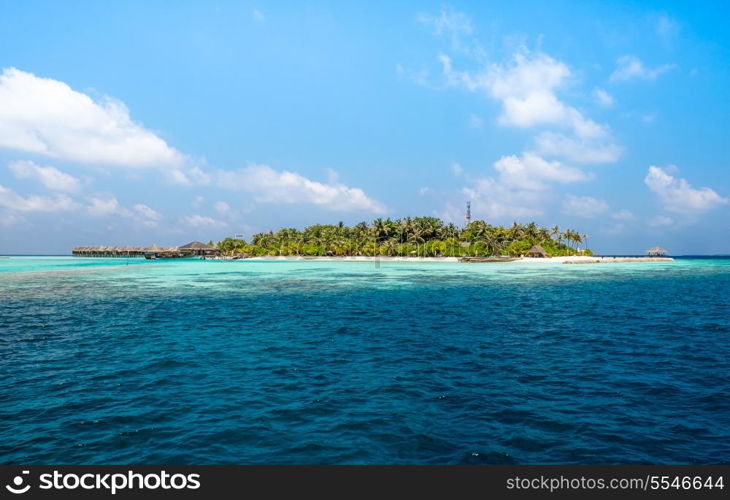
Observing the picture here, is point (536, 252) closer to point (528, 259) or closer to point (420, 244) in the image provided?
point (528, 259)

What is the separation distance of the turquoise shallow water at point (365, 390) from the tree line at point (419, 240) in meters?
118

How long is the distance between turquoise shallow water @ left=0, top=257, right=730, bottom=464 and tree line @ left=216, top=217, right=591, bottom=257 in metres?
118

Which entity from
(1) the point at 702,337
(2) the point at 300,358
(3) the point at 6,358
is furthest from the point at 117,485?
(1) the point at 702,337

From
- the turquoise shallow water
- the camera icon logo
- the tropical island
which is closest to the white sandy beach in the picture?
the tropical island

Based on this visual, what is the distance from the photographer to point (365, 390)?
1291 cm

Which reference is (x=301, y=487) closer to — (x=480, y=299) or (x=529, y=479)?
(x=529, y=479)

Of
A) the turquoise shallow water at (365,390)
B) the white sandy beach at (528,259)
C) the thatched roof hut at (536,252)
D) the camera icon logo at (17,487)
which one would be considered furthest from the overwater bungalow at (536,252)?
the camera icon logo at (17,487)

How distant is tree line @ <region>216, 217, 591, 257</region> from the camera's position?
5625 inches

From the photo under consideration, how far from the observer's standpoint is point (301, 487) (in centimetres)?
663

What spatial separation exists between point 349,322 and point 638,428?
17.8 m

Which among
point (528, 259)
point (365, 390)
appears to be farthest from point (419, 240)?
point (365, 390)

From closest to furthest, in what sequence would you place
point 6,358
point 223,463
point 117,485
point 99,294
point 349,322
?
1. point 117,485
2. point 223,463
3. point 6,358
4. point 349,322
5. point 99,294

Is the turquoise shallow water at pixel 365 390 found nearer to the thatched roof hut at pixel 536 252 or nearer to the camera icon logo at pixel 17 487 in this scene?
the camera icon logo at pixel 17 487

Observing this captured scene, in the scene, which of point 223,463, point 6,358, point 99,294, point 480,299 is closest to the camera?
point 223,463
